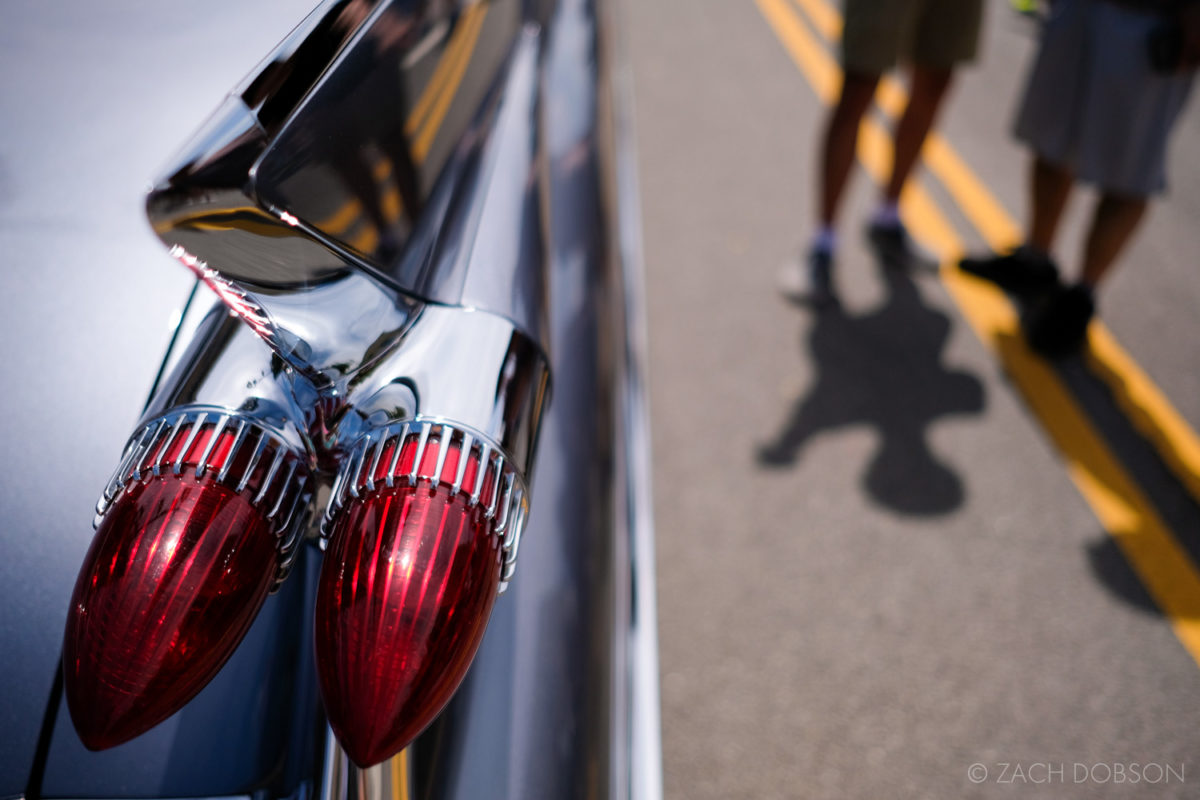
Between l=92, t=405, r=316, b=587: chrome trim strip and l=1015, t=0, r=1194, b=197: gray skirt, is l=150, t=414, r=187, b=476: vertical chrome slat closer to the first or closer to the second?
l=92, t=405, r=316, b=587: chrome trim strip

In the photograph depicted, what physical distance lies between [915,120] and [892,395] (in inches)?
45.1

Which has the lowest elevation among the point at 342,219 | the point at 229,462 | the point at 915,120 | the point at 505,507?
the point at 915,120

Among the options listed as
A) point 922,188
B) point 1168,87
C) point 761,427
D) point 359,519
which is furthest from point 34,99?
point 922,188

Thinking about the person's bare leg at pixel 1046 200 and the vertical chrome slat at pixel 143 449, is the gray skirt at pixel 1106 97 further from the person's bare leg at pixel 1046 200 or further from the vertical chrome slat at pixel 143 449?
the vertical chrome slat at pixel 143 449

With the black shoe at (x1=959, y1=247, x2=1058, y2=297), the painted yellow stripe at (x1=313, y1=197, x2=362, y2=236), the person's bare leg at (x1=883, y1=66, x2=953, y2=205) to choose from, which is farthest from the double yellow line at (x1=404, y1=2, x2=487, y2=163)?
the black shoe at (x1=959, y1=247, x2=1058, y2=297)

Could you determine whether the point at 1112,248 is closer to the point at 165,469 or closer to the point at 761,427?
the point at 761,427

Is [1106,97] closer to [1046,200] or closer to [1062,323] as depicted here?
[1046,200]

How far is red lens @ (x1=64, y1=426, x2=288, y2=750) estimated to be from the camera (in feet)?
2.00

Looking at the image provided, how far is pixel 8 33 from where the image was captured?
114cm

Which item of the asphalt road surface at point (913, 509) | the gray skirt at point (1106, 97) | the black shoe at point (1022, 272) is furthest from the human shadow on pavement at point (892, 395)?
the gray skirt at point (1106, 97)

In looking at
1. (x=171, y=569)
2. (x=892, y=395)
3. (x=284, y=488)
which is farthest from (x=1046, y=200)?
(x=171, y=569)

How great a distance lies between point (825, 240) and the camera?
295cm

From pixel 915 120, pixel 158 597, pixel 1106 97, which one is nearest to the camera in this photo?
pixel 158 597

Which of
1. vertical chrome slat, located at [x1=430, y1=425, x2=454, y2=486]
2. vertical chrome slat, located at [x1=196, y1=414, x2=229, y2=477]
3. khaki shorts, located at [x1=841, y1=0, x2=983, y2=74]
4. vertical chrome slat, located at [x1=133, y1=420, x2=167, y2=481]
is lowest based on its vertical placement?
khaki shorts, located at [x1=841, y1=0, x2=983, y2=74]
